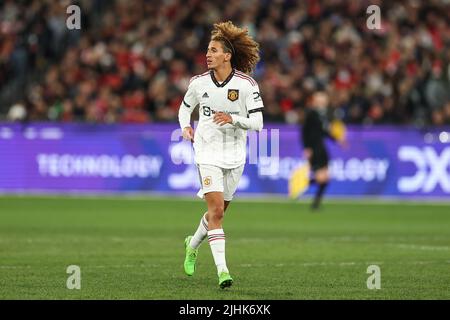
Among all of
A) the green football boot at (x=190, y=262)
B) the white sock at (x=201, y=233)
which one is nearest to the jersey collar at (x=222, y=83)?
the white sock at (x=201, y=233)

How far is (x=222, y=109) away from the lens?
11766 mm

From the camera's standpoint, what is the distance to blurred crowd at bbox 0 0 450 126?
2883 centimetres

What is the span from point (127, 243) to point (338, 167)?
11629 mm

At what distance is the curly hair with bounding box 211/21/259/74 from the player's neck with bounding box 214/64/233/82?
0.19 meters

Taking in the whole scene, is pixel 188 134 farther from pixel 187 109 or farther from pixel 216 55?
pixel 216 55

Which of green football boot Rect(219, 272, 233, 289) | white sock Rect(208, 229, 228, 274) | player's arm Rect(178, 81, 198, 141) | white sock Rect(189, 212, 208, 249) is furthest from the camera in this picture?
white sock Rect(189, 212, 208, 249)

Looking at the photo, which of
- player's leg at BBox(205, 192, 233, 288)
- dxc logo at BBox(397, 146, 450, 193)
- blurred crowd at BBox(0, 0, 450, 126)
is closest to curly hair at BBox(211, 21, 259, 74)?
player's leg at BBox(205, 192, 233, 288)

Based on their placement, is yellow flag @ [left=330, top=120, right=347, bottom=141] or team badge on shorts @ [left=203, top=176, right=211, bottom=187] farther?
yellow flag @ [left=330, top=120, right=347, bottom=141]

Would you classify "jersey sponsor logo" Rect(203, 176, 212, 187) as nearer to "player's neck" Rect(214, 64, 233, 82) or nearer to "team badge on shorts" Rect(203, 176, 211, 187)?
"team badge on shorts" Rect(203, 176, 211, 187)

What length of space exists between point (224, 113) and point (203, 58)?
19.4 metres

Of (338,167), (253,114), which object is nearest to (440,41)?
(338,167)

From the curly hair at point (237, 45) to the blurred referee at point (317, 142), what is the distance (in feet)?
40.5

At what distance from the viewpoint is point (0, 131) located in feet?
89.7
